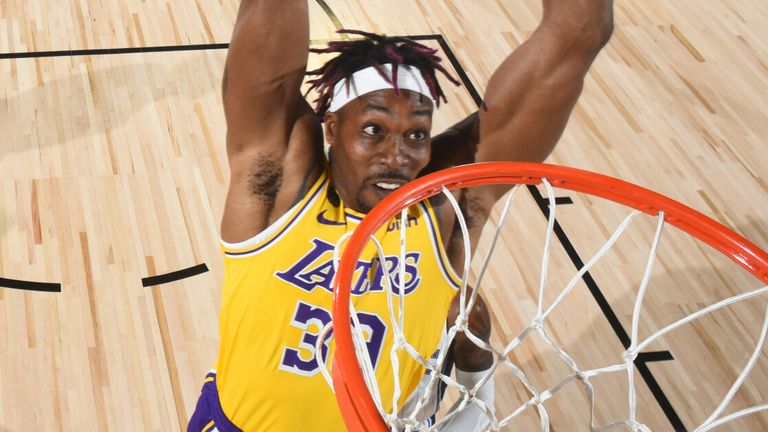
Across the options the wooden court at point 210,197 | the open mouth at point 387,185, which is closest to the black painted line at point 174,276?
the wooden court at point 210,197

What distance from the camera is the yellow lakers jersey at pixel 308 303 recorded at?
7.91ft

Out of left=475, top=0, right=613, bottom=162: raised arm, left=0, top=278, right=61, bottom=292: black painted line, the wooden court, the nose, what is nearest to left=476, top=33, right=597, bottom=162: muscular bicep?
left=475, top=0, right=613, bottom=162: raised arm

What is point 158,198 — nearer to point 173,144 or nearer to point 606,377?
point 173,144

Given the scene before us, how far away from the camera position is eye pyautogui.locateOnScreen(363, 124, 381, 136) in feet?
7.88

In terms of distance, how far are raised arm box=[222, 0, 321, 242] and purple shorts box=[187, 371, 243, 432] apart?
0.46 m

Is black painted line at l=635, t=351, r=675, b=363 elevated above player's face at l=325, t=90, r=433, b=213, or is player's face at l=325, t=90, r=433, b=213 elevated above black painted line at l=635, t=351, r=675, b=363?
player's face at l=325, t=90, r=433, b=213

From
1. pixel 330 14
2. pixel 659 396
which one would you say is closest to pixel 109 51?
pixel 330 14

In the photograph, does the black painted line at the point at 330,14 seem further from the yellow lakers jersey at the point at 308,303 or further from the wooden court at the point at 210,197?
the yellow lakers jersey at the point at 308,303

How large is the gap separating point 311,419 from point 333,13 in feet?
9.75

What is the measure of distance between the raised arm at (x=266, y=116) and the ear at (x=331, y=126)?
55mm

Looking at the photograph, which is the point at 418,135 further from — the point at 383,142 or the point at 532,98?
the point at 532,98

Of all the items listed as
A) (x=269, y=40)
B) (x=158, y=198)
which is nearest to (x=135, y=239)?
(x=158, y=198)

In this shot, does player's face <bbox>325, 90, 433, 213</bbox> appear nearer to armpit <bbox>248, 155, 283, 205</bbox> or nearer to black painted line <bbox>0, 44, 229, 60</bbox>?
armpit <bbox>248, 155, 283, 205</bbox>

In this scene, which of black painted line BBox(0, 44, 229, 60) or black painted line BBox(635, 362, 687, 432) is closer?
black painted line BBox(635, 362, 687, 432)
